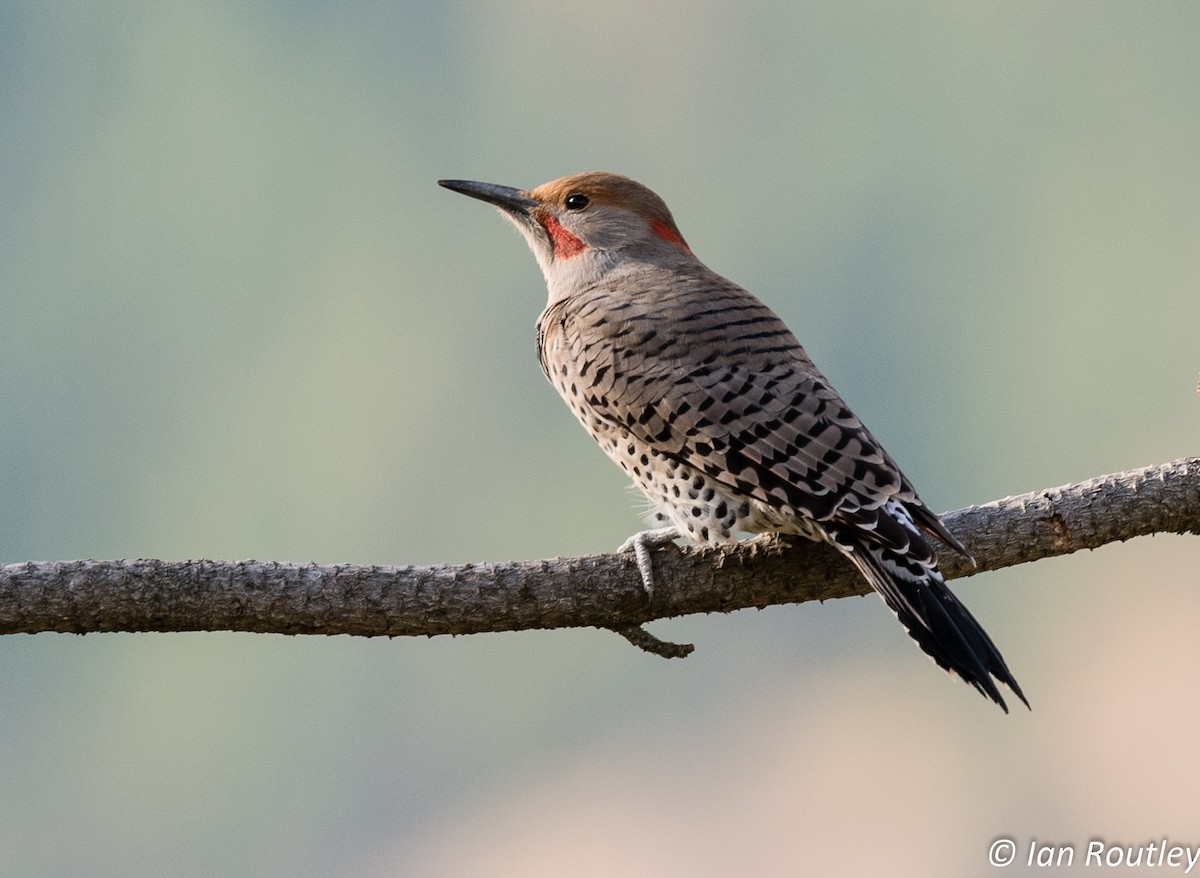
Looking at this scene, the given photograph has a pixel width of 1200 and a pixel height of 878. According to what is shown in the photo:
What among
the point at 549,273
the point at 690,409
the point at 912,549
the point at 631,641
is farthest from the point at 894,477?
the point at 549,273

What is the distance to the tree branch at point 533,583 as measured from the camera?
2.71 m

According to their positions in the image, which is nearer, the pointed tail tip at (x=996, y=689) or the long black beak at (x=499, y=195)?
the pointed tail tip at (x=996, y=689)

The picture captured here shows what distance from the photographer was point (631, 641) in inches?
118

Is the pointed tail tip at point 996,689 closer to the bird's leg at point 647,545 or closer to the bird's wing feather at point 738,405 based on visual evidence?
the bird's wing feather at point 738,405

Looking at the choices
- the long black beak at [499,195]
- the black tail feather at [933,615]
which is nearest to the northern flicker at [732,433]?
the black tail feather at [933,615]

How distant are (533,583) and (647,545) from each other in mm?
353

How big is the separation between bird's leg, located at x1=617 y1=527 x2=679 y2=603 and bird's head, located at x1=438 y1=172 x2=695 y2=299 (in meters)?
1.31

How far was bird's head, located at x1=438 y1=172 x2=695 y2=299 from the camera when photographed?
425 centimetres

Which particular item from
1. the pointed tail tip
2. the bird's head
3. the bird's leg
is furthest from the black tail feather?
the bird's head

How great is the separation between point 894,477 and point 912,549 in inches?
11.2

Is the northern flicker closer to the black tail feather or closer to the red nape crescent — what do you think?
the black tail feather

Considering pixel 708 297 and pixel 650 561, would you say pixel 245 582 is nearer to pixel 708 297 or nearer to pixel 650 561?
pixel 650 561

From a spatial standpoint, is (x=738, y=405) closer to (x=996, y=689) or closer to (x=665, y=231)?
(x=996, y=689)

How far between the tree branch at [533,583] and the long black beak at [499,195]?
185 cm
